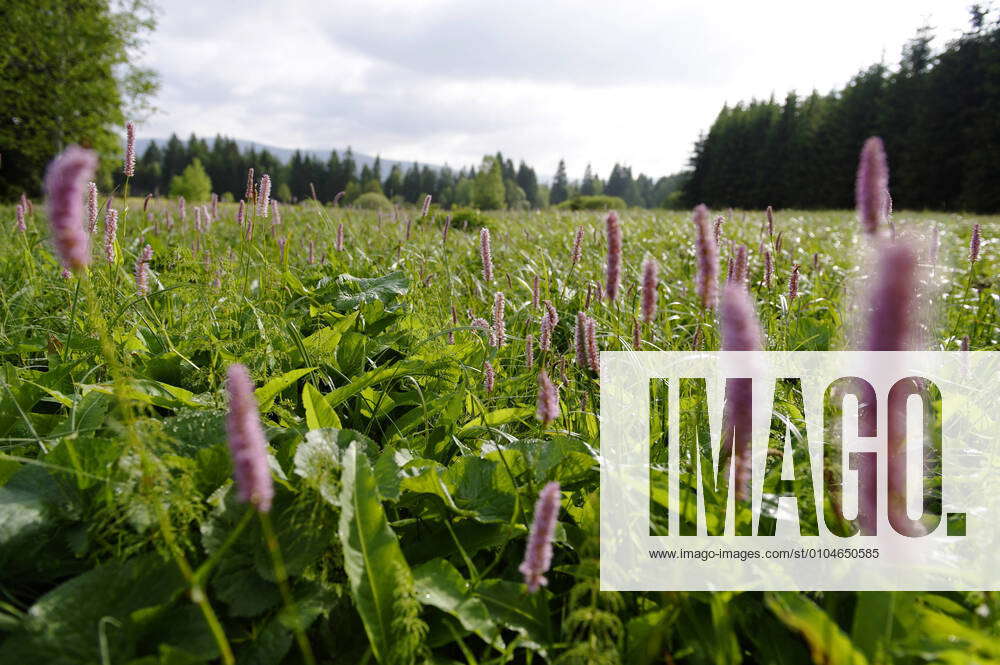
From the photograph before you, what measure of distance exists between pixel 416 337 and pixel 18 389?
4.49 ft

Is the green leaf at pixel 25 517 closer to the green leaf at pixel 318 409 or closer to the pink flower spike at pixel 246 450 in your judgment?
the green leaf at pixel 318 409

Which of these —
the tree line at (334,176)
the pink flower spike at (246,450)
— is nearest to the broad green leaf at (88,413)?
the pink flower spike at (246,450)

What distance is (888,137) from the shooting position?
4891 centimetres

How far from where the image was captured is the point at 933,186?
145 ft

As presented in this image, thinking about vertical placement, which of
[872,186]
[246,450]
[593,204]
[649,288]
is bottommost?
[246,450]

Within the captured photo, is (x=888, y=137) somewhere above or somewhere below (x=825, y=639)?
above

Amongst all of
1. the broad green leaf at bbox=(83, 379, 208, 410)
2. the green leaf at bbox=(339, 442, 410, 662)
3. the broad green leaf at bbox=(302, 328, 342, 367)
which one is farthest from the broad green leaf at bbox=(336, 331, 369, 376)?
the green leaf at bbox=(339, 442, 410, 662)

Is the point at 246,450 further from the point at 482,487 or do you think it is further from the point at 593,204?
the point at 593,204

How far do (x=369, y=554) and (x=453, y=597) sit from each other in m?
0.19

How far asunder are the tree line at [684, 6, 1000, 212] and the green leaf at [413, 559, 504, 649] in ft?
156

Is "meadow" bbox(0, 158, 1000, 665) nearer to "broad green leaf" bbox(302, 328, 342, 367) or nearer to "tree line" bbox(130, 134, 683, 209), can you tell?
"broad green leaf" bbox(302, 328, 342, 367)

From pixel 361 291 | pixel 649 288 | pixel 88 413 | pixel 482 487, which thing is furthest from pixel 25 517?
pixel 361 291

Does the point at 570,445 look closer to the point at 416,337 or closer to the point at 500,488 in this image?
the point at 500,488

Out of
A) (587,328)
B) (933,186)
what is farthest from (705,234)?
(933,186)
